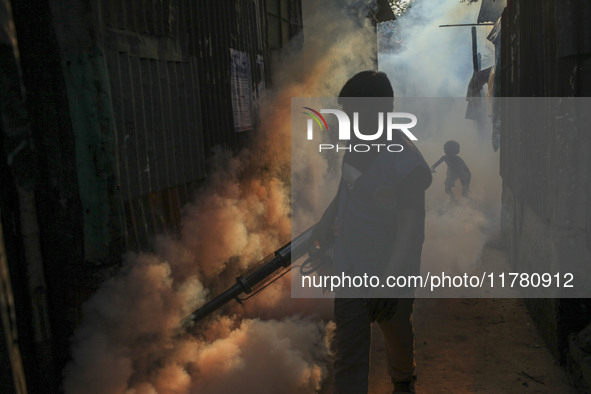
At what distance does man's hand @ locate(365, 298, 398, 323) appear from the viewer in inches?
119

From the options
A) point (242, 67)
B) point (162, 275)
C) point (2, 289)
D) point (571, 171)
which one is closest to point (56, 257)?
point (2, 289)

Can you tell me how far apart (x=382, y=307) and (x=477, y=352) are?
2.12 m

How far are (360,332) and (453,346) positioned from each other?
1.95 meters

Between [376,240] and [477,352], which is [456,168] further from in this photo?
[376,240]

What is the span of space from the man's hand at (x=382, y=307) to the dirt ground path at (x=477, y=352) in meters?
1.21

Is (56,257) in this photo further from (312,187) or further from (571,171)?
(312,187)

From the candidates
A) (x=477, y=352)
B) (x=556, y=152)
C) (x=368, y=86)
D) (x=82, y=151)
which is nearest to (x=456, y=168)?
(x=556, y=152)

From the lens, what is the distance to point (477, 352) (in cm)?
466

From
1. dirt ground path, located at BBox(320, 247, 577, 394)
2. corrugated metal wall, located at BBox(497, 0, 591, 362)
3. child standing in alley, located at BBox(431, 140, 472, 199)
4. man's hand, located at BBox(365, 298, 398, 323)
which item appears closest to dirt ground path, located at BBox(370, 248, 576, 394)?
dirt ground path, located at BBox(320, 247, 577, 394)

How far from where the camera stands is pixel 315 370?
402 cm

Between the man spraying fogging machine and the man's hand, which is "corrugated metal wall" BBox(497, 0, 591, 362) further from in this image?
the man's hand

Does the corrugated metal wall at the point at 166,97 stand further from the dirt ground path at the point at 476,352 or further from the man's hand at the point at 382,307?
the dirt ground path at the point at 476,352

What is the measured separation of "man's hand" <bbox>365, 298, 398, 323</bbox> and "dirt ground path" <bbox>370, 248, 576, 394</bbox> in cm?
121

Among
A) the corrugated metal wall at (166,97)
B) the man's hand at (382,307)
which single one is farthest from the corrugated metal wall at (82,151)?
the man's hand at (382,307)
